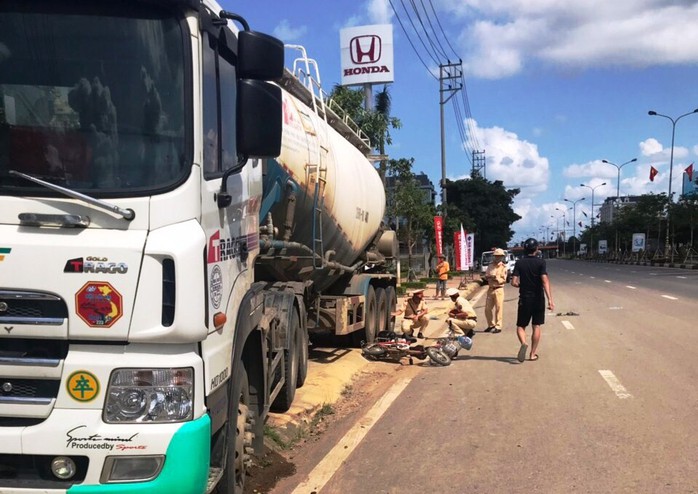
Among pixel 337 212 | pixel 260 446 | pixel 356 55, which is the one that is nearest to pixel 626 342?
pixel 337 212

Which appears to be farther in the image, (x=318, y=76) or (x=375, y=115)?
(x=375, y=115)

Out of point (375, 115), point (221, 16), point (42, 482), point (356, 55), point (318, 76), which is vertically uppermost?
point (356, 55)

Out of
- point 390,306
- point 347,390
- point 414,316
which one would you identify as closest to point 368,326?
point 414,316

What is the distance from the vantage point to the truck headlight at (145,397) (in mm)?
2816

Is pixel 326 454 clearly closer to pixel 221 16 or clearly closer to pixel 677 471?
pixel 677 471

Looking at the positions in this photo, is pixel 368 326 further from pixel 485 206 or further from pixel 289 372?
pixel 485 206

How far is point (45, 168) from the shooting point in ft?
9.70

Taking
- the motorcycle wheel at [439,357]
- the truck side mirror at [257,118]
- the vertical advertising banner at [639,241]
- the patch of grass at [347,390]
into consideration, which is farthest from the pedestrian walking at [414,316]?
the vertical advertising banner at [639,241]

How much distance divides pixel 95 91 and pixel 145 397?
59.5 inches

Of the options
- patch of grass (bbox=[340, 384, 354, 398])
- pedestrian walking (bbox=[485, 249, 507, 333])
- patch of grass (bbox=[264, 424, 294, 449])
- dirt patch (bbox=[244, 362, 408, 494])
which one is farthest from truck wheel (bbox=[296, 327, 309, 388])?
pedestrian walking (bbox=[485, 249, 507, 333])

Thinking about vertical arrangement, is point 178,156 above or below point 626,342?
above

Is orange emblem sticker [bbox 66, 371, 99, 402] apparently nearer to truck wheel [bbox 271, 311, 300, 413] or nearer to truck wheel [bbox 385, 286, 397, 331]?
truck wheel [bbox 271, 311, 300, 413]

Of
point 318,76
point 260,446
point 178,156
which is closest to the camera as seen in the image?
point 178,156

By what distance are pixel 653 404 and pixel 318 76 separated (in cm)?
548
